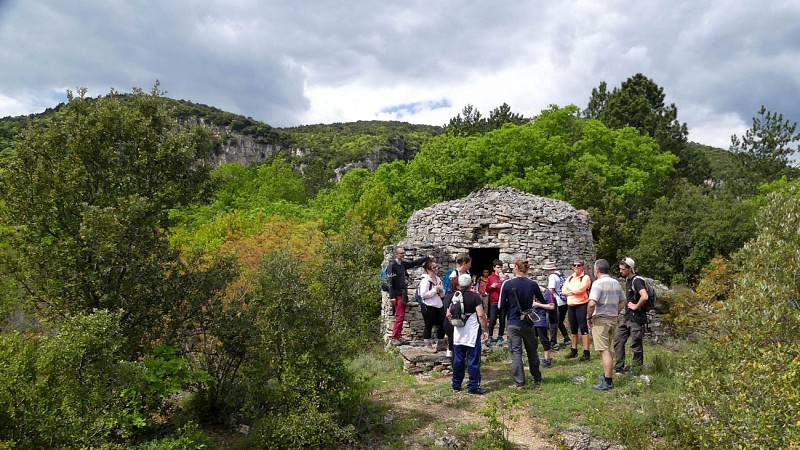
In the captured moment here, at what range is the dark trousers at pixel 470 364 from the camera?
705 cm

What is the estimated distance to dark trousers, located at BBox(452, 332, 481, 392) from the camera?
7.05 m

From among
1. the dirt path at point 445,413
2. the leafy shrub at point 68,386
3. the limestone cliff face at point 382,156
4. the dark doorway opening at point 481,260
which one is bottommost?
the dirt path at point 445,413

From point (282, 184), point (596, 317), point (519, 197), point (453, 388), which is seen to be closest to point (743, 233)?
point (519, 197)

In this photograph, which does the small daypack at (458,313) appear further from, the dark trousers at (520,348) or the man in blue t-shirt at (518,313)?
the dark trousers at (520,348)

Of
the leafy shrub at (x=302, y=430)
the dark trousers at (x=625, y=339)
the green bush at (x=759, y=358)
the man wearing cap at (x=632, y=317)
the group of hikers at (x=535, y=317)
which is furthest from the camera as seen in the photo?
the dark trousers at (x=625, y=339)

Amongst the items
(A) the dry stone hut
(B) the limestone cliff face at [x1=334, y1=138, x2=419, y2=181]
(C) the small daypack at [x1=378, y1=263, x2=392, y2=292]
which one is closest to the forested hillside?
(C) the small daypack at [x1=378, y1=263, x2=392, y2=292]

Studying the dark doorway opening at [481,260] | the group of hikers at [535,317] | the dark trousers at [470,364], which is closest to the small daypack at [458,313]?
the group of hikers at [535,317]

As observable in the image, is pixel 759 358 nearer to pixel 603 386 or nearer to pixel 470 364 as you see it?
pixel 603 386

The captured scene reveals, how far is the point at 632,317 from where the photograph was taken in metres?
7.22

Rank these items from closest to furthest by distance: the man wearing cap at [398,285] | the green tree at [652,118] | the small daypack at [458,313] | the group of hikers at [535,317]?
the group of hikers at [535,317] < the small daypack at [458,313] < the man wearing cap at [398,285] < the green tree at [652,118]

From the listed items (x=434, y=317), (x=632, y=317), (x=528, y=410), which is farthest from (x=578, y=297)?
(x=434, y=317)

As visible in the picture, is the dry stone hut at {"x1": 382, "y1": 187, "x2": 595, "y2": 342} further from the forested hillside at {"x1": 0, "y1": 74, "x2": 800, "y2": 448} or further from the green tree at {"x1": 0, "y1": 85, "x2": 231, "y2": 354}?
the green tree at {"x1": 0, "y1": 85, "x2": 231, "y2": 354}

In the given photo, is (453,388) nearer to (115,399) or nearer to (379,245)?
(115,399)

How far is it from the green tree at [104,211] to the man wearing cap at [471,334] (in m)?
3.66
